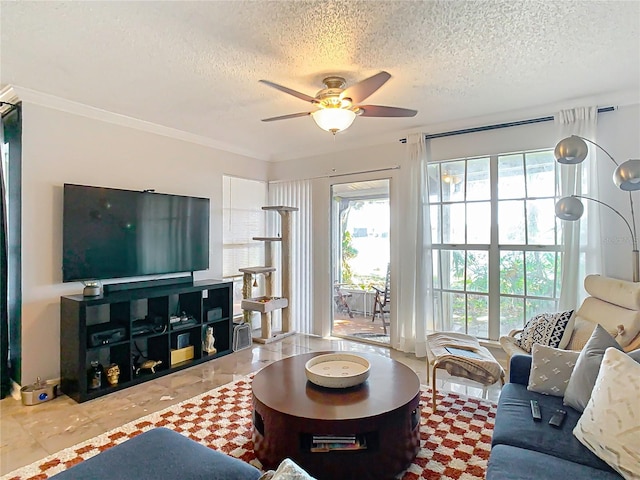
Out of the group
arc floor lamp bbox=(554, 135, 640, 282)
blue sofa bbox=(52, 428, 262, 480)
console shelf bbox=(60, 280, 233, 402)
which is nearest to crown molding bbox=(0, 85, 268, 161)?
console shelf bbox=(60, 280, 233, 402)

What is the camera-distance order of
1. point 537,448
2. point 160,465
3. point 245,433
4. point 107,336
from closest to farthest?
point 160,465 → point 537,448 → point 245,433 → point 107,336

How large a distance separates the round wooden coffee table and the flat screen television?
2024 millimetres

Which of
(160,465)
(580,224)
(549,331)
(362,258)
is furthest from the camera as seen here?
(362,258)

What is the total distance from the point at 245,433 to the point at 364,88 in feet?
8.00

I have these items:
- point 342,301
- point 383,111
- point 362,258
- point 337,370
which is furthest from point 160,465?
point 342,301

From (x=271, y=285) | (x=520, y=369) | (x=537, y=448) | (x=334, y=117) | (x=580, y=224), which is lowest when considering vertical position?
(x=537, y=448)

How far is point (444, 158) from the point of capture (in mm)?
4055

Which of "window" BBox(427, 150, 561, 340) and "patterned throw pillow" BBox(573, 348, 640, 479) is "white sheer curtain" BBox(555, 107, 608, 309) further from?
"patterned throw pillow" BBox(573, 348, 640, 479)

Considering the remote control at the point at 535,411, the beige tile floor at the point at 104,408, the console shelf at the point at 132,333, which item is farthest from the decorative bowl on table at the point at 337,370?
the console shelf at the point at 132,333

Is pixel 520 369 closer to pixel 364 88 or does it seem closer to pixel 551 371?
pixel 551 371

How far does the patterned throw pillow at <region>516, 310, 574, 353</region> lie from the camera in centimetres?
272

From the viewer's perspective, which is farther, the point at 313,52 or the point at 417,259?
the point at 417,259

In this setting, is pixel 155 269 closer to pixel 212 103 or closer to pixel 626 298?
pixel 212 103

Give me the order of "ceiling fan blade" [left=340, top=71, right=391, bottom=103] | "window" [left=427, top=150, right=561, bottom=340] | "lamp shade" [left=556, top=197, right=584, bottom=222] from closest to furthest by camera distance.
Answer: "ceiling fan blade" [left=340, top=71, right=391, bottom=103] → "lamp shade" [left=556, top=197, right=584, bottom=222] → "window" [left=427, top=150, right=561, bottom=340]
